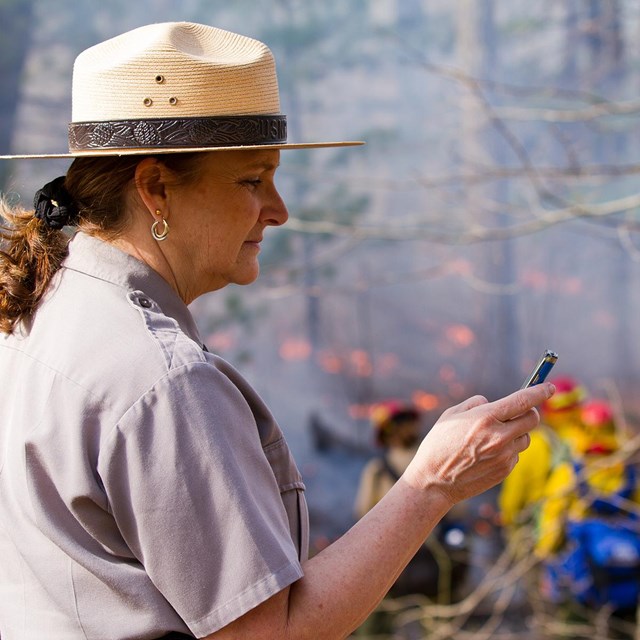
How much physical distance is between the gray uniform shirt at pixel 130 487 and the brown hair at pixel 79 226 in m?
0.08

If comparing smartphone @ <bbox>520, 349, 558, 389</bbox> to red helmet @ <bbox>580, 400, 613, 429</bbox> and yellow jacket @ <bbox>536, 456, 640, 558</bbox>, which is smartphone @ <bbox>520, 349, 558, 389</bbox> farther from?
red helmet @ <bbox>580, 400, 613, 429</bbox>

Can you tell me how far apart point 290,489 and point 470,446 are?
9.8 inches

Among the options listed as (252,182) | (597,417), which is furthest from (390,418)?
(252,182)

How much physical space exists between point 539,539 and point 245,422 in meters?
3.48

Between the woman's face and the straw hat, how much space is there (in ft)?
0.13

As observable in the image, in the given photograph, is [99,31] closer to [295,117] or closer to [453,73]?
[295,117]

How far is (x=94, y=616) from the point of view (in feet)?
3.60

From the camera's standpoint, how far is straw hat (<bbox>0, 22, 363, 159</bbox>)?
120 centimetres

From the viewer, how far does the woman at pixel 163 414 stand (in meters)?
1.06

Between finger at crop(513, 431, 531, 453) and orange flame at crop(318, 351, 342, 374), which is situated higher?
finger at crop(513, 431, 531, 453)

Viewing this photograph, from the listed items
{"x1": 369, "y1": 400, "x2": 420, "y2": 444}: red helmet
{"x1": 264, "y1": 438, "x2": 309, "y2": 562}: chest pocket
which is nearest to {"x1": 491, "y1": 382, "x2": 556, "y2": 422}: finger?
{"x1": 264, "y1": 438, "x2": 309, "y2": 562}: chest pocket

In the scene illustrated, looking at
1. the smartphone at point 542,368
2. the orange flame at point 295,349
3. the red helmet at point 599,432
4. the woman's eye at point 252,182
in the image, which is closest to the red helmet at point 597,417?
the red helmet at point 599,432

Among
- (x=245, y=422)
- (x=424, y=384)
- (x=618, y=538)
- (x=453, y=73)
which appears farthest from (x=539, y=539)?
(x=245, y=422)

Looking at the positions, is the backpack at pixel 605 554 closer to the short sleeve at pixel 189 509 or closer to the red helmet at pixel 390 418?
the red helmet at pixel 390 418
